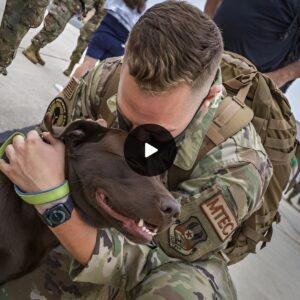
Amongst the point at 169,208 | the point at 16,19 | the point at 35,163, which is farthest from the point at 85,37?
the point at 169,208

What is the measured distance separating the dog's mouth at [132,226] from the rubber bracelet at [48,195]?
0.12m

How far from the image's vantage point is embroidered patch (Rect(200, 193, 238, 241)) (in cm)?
158

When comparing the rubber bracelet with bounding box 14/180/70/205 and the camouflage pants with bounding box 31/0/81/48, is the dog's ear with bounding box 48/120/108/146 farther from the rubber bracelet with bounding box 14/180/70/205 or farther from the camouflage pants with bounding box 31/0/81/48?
the camouflage pants with bounding box 31/0/81/48

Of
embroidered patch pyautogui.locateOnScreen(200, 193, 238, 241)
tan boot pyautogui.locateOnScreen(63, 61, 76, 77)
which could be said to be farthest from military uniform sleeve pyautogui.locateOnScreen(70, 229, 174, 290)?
tan boot pyautogui.locateOnScreen(63, 61, 76, 77)

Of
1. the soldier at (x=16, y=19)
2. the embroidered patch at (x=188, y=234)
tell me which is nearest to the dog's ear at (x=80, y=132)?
the embroidered patch at (x=188, y=234)

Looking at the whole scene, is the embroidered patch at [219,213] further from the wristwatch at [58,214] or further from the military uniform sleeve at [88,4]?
Answer: the military uniform sleeve at [88,4]

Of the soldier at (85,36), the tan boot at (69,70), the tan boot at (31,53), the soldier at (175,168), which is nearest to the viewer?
the soldier at (175,168)

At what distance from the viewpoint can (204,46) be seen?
1.49m

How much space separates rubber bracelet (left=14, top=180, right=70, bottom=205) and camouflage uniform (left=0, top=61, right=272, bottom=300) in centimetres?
21

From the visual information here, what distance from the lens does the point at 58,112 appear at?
1969 millimetres

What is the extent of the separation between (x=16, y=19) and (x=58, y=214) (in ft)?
6.92

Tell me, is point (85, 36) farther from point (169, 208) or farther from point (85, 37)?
point (169, 208)

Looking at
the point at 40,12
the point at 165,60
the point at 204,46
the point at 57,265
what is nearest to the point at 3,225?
the point at 57,265
